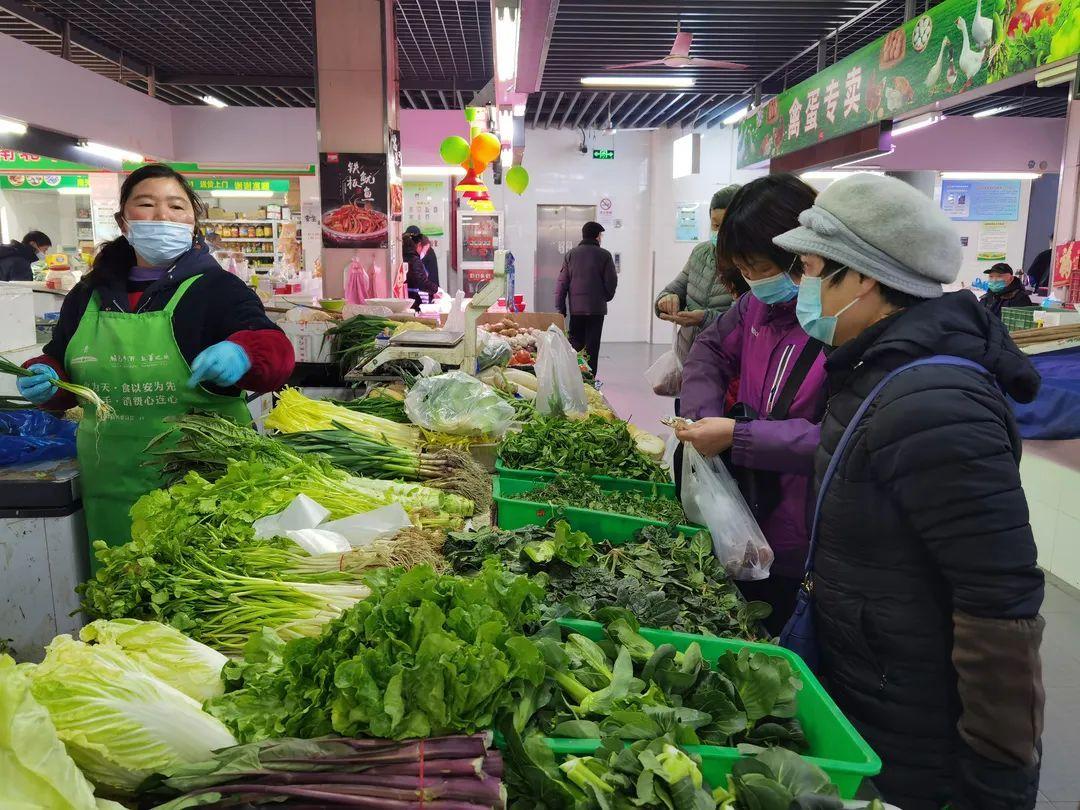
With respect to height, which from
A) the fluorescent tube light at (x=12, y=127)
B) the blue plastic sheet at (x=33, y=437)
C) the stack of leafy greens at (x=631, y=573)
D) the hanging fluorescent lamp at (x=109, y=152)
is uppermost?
the hanging fluorescent lamp at (x=109, y=152)

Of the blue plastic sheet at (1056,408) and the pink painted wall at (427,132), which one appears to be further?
the pink painted wall at (427,132)

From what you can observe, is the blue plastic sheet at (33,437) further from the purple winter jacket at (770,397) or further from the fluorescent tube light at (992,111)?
the fluorescent tube light at (992,111)

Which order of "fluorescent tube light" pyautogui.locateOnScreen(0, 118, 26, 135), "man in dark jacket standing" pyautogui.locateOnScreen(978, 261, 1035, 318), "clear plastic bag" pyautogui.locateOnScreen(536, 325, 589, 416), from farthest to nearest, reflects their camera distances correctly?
1. "man in dark jacket standing" pyautogui.locateOnScreen(978, 261, 1035, 318)
2. "fluorescent tube light" pyautogui.locateOnScreen(0, 118, 26, 135)
3. "clear plastic bag" pyautogui.locateOnScreen(536, 325, 589, 416)

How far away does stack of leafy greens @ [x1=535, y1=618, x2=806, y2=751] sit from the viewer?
1.29 meters

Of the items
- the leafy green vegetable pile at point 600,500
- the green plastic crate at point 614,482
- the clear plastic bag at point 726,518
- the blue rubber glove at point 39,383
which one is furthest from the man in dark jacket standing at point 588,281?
the blue rubber glove at point 39,383

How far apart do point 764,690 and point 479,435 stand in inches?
83.1

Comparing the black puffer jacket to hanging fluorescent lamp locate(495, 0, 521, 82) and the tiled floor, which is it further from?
hanging fluorescent lamp locate(495, 0, 521, 82)

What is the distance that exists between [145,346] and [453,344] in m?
1.89

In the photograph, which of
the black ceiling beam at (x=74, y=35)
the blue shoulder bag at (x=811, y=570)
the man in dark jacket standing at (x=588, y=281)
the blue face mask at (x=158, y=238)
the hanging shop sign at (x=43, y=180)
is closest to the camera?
the blue shoulder bag at (x=811, y=570)

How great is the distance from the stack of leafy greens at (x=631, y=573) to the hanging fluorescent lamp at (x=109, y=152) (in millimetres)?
11301

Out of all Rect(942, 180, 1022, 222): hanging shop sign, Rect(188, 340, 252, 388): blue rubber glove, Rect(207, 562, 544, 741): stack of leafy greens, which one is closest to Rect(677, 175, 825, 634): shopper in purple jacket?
Rect(207, 562, 544, 741): stack of leafy greens

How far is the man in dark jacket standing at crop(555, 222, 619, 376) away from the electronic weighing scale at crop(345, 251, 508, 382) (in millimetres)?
5829

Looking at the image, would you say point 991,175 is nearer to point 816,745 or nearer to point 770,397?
point 770,397

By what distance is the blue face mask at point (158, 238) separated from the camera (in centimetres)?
263
